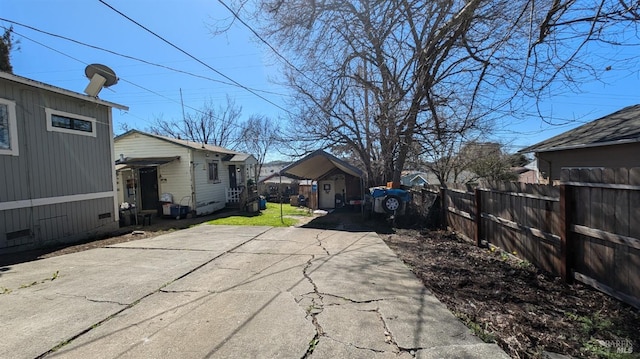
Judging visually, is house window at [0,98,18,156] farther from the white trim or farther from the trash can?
the trash can

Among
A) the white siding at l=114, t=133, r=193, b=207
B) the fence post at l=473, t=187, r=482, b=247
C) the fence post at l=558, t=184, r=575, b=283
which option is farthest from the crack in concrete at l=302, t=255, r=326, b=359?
the white siding at l=114, t=133, r=193, b=207

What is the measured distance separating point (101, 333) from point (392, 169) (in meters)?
12.5

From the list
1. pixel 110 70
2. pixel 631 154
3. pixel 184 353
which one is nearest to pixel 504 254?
pixel 631 154

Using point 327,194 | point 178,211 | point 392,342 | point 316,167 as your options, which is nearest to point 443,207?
point 316,167

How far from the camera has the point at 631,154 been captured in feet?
25.3

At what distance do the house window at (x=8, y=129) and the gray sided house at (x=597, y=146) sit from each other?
13.9 metres

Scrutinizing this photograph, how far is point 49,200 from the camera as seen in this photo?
8.05 metres

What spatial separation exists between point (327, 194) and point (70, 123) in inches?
482

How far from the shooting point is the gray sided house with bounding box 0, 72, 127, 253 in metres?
7.16

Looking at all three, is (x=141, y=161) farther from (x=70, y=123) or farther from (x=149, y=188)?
(x=70, y=123)

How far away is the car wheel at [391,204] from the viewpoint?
11.0 metres

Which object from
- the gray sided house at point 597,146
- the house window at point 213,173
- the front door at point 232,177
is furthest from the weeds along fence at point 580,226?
the front door at point 232,177

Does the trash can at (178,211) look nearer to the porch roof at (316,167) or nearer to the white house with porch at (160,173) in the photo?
the white house with porch at (160,173)

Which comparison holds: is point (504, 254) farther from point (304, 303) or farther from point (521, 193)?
point (304, 303)
